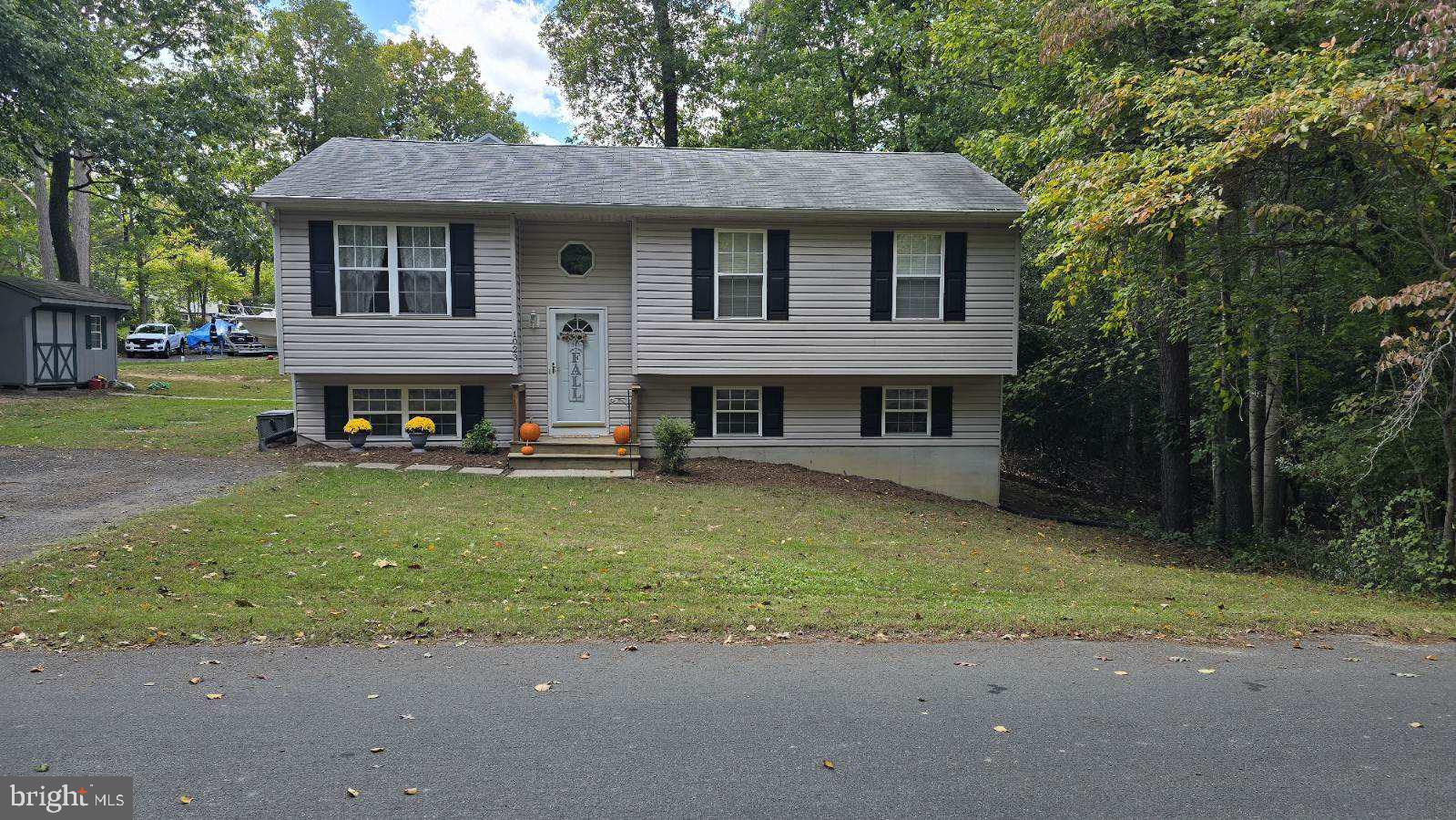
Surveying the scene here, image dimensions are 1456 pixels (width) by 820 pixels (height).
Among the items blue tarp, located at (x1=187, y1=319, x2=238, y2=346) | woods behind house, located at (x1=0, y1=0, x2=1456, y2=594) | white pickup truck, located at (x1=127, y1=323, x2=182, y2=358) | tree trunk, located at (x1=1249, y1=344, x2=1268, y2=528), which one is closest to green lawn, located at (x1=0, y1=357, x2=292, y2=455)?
woods behind house, located at (x1=0, y1=0, x2=1456, y2=594)

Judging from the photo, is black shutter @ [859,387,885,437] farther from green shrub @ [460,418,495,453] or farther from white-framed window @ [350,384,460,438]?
white-framed window @ [350,384,460,438]

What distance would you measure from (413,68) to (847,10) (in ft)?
71.9

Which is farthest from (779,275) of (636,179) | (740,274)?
(636,179)

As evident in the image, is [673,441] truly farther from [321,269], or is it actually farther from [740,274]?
[321,269]

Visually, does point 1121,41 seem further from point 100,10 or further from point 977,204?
point 100,10

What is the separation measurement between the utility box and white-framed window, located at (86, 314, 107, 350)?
12.3 metres

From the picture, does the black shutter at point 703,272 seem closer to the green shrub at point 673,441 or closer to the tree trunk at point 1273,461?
the green shrub at point 673,441

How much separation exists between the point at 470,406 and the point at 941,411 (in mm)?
8789

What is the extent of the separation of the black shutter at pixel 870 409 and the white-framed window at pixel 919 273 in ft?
5.13

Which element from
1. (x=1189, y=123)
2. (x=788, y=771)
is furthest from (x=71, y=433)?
(x=1189, y=123)

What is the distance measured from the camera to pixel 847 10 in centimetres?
2308

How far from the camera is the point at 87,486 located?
33.2ft

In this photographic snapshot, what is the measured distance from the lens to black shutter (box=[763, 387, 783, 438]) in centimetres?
1497

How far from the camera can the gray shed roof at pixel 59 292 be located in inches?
783
